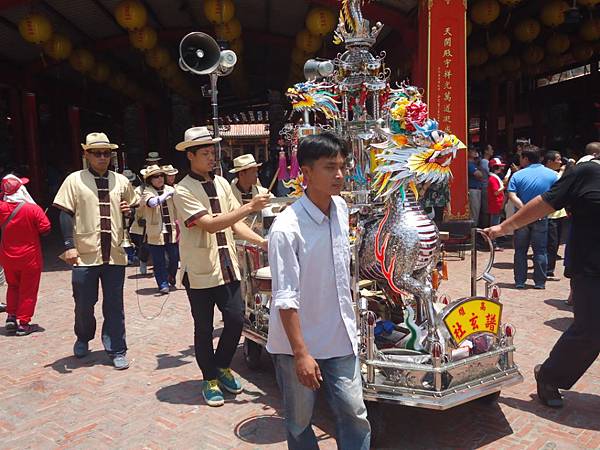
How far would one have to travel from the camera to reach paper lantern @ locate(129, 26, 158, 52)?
37.1 feet

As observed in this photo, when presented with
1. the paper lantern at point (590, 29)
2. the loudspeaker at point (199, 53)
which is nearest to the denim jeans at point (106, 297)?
the loudspeaker at point (199, 53)

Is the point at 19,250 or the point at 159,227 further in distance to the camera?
the point at 159,227

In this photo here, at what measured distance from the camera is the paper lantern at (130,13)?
1039 cm

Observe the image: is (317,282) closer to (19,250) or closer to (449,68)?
(19,250)

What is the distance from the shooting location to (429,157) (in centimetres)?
356

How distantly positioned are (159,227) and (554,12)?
945cm

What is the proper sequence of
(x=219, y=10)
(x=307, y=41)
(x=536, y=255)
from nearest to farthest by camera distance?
(x=536, y=255) < (x=219, y=10) < (x=307, y=41)

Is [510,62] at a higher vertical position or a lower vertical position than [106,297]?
higher

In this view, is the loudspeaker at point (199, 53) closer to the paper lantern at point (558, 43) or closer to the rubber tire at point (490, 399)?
the rubber tire at point (490, 399)

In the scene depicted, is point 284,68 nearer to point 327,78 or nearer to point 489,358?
point 327,78

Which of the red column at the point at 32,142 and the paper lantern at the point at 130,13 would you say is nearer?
the paper lantern at the point at 130,13

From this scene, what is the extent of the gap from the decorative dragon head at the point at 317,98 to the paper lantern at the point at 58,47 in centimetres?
850

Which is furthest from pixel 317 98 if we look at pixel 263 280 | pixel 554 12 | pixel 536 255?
pixel 554 12

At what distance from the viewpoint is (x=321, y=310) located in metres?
2.36
